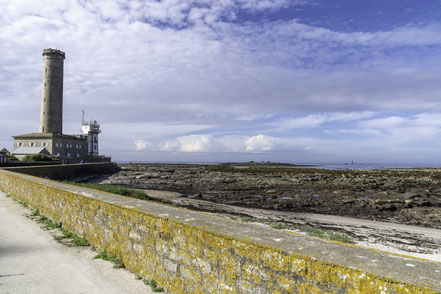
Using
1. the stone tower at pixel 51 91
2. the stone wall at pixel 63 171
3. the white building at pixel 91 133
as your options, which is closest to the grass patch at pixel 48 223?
the stone wall at pixel 63 171

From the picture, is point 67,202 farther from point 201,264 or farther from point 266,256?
point 266,256

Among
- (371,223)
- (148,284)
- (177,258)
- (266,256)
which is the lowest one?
(371,223)

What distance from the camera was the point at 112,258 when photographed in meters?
4.95

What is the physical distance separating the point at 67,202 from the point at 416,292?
6959 mm

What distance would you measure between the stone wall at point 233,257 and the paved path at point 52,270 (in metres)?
0.27

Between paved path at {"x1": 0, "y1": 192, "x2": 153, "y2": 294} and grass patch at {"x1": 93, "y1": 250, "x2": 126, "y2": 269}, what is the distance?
8cm

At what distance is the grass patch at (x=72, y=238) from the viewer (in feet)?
19.2

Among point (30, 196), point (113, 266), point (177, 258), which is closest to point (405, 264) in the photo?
point (177, 258)

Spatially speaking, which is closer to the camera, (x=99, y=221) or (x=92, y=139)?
(x=99, y=221)

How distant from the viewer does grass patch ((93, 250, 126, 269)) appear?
4723mm

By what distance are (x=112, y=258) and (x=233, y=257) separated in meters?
2.89

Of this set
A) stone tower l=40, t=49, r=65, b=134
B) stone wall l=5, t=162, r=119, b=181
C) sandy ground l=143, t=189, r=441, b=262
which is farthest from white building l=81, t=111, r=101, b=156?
sandy ground l=143, t=189, r=441, b=262

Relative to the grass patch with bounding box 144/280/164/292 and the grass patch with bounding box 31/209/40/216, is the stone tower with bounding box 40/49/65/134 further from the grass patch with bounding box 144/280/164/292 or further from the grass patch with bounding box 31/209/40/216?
the grass patch with bounding box 144/280/164/292

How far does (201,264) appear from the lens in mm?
3375
